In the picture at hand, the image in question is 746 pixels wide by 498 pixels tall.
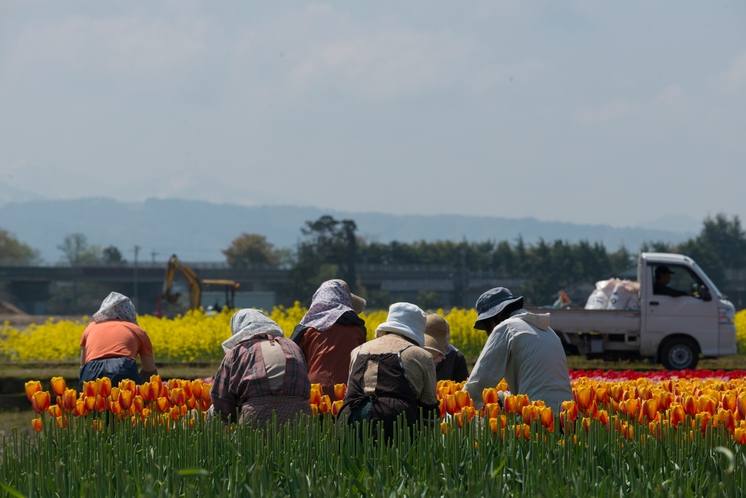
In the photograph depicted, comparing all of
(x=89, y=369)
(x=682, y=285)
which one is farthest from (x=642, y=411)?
(x=682, y=285)

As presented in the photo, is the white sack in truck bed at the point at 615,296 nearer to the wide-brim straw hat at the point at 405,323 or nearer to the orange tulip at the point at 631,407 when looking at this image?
the wide-brim straw hat at the point at 405,323

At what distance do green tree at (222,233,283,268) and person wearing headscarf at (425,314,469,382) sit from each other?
139m

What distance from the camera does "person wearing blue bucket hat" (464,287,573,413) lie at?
19.2 feet

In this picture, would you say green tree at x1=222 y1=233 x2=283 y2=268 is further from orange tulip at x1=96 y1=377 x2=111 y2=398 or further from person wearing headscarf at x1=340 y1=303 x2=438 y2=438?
person wearing headscarf at x1=340 y1=303 x2=438 y2=438

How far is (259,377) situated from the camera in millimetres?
5539

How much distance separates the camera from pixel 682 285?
18.6 m

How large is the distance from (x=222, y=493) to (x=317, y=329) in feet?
12.4

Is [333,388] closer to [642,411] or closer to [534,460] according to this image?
[642,411]

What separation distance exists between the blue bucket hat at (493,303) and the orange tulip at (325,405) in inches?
42.5

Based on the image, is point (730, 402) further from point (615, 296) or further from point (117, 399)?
point (615, 296)

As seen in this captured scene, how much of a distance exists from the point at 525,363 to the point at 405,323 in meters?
0.78

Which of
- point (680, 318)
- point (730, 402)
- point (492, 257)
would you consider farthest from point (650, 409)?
point (492, 257)

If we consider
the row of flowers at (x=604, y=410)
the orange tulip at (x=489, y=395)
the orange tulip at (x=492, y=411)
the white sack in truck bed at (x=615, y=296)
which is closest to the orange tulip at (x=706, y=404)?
the row of flowers at (x=604, y=410)

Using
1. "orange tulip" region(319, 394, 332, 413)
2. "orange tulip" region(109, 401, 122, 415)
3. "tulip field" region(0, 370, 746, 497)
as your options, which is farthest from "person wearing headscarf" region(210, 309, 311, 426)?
"orange tulip" region(109, 401, 122, 415)
